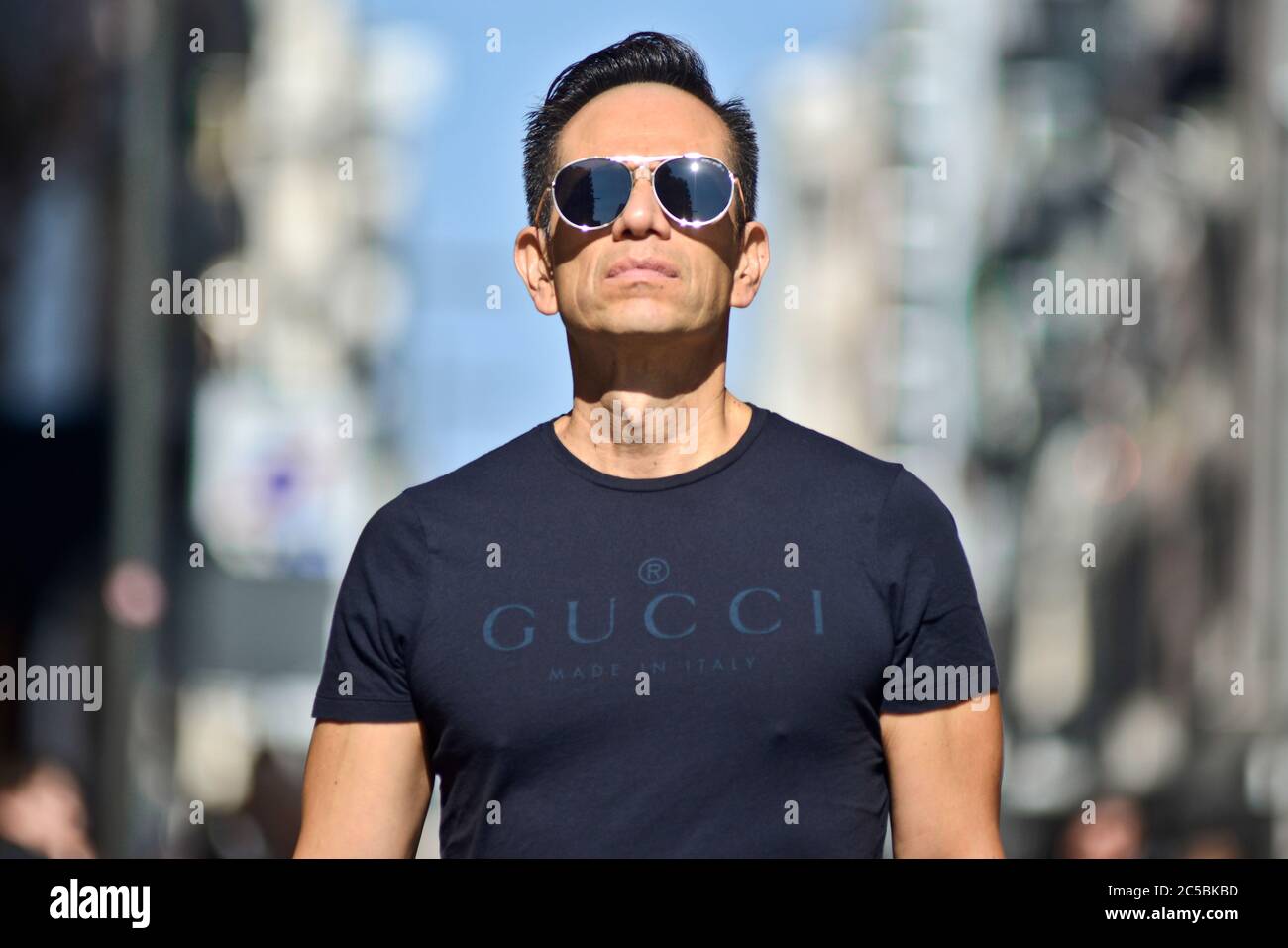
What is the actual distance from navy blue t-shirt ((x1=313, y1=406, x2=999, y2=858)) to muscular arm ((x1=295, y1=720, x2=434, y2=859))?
1.7 inches

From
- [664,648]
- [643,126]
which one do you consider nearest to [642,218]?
[643,126]

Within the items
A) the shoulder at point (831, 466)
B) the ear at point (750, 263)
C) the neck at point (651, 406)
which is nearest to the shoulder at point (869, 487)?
the shoulder at point (831, 466)

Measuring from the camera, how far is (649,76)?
363 centimetres

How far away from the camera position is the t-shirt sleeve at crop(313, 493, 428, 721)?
3230 mm

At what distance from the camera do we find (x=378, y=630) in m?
3.25

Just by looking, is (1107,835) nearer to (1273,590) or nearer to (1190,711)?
(1190,711)

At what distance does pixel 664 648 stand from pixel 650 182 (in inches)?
39.8

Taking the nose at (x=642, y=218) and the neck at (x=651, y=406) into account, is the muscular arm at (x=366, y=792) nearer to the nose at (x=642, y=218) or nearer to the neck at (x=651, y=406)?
the neck at (x=651, y=406)

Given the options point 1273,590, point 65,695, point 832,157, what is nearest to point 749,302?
point 65,695

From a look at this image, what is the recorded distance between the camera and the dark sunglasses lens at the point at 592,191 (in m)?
3.44

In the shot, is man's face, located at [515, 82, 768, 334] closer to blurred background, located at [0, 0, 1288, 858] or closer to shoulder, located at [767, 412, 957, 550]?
shoulder, located at [767, 412, 957, 550]

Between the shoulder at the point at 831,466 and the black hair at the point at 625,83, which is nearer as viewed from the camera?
the shoulder at the point at 831,466

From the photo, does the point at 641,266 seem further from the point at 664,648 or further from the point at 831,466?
the point at 664,648

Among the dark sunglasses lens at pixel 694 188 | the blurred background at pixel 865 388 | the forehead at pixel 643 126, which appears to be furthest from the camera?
the blurred background at pixel 865 388
